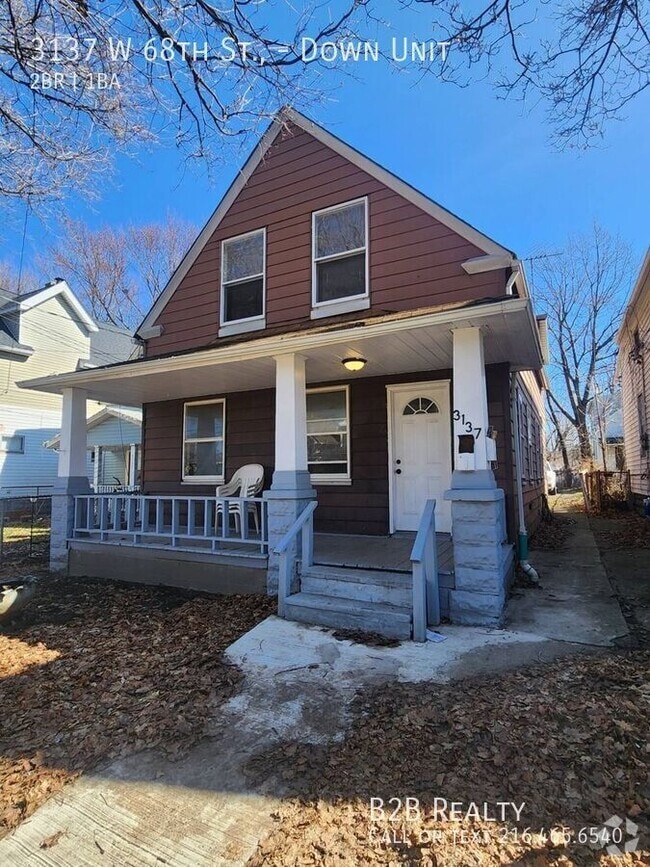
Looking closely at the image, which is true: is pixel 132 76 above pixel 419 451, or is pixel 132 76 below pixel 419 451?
above

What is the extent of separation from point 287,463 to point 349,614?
177cm

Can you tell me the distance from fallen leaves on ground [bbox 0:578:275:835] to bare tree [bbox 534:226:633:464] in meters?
20.7

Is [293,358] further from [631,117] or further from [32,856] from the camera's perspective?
[32,856]

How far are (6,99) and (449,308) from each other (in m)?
4.30

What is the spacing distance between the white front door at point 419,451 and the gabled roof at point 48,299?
14.6 meters

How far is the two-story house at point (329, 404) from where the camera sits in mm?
4395

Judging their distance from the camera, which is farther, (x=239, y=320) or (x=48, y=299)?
(x=48, y=299)

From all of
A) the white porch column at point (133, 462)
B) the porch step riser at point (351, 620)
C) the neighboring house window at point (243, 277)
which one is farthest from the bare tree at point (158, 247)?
the porch step riser at point (351, 620)

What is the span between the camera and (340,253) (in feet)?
22.9

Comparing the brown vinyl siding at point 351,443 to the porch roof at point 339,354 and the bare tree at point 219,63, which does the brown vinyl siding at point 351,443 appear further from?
the bare tree at point 219,63

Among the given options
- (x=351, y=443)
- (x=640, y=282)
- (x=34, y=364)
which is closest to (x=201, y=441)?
(x=351, y=443)

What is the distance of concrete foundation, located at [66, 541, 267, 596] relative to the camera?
18.1ft

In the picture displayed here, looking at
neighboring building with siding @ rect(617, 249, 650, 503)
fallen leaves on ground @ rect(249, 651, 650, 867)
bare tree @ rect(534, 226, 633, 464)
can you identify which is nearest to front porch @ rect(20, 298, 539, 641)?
fallen leaves on ground @ rect(249, 651, 650, 867)

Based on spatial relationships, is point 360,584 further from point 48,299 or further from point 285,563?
point 48,299
